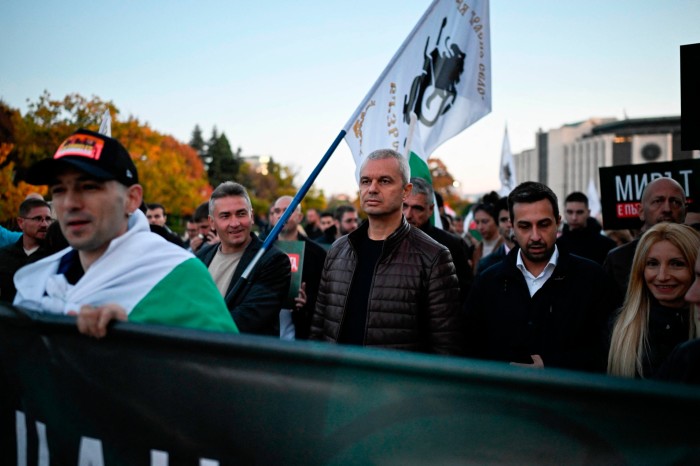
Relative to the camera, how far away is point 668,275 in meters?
3.17

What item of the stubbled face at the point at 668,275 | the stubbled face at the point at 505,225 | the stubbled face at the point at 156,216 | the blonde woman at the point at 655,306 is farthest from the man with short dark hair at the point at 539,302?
the stubbled face at the point at 156,216

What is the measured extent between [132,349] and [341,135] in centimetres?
240

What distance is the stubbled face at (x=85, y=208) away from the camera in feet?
7.81

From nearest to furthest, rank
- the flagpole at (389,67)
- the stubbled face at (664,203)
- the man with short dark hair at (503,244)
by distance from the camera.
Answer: the flagpole at (389,67), the stubbled face at (664,203), the man with short dark hair at (503,244)

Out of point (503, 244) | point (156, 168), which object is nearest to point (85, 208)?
point (503, 244)

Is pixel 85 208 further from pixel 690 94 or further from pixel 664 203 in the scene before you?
pixel 664 203

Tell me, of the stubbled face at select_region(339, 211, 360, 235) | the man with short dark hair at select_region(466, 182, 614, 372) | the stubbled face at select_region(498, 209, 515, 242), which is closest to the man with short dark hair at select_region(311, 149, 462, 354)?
the man with short dark hair at select_region(466, 182, 614, 372)

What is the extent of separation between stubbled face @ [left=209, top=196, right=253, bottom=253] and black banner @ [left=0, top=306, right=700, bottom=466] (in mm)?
2120

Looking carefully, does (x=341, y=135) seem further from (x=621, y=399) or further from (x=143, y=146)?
(x=143, y=146)

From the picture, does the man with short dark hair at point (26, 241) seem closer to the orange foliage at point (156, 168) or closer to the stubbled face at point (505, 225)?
the stubbled face at point (505, 225)

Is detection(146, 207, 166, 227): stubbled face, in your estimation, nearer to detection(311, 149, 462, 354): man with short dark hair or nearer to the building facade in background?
detection(311, 149, 462, 354): man with short dark hair

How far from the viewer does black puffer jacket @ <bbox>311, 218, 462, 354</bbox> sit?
3.54 meters

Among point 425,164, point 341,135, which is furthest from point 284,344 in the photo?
point 425,164

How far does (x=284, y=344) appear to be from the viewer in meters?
1.80
